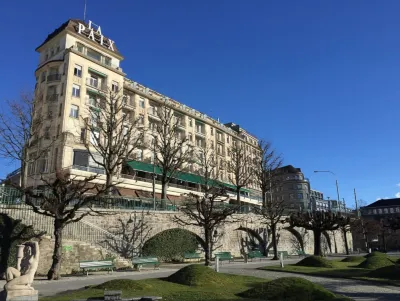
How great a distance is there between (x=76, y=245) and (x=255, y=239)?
23.5 m

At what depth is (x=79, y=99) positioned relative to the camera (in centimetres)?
4094

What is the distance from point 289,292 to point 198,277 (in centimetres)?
380

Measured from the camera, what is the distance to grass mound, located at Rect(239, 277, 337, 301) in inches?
428

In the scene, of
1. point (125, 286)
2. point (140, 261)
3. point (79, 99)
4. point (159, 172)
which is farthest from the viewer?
point (159, 172)

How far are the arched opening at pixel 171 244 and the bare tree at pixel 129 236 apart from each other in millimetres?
776

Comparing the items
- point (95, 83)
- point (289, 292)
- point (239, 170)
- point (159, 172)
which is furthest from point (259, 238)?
point (289, 292)

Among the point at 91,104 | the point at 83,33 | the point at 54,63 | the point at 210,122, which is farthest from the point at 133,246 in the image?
the point at 210,122

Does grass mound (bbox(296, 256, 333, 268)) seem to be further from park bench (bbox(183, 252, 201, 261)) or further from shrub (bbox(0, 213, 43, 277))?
shrub (bbox(0, 213, 43, 277))

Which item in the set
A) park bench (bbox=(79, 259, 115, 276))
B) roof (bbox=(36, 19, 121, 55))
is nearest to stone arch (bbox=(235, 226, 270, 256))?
park bench (bbox=(79, 259, 115, 276))

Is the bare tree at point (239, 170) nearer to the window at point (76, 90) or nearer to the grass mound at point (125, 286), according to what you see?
the window at point (76, 90)

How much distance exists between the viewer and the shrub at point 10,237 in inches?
686

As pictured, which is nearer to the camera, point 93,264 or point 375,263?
point 93,264

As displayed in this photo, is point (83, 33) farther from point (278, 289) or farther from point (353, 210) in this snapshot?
point (353, 210)

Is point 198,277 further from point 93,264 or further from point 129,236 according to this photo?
point 129,236
